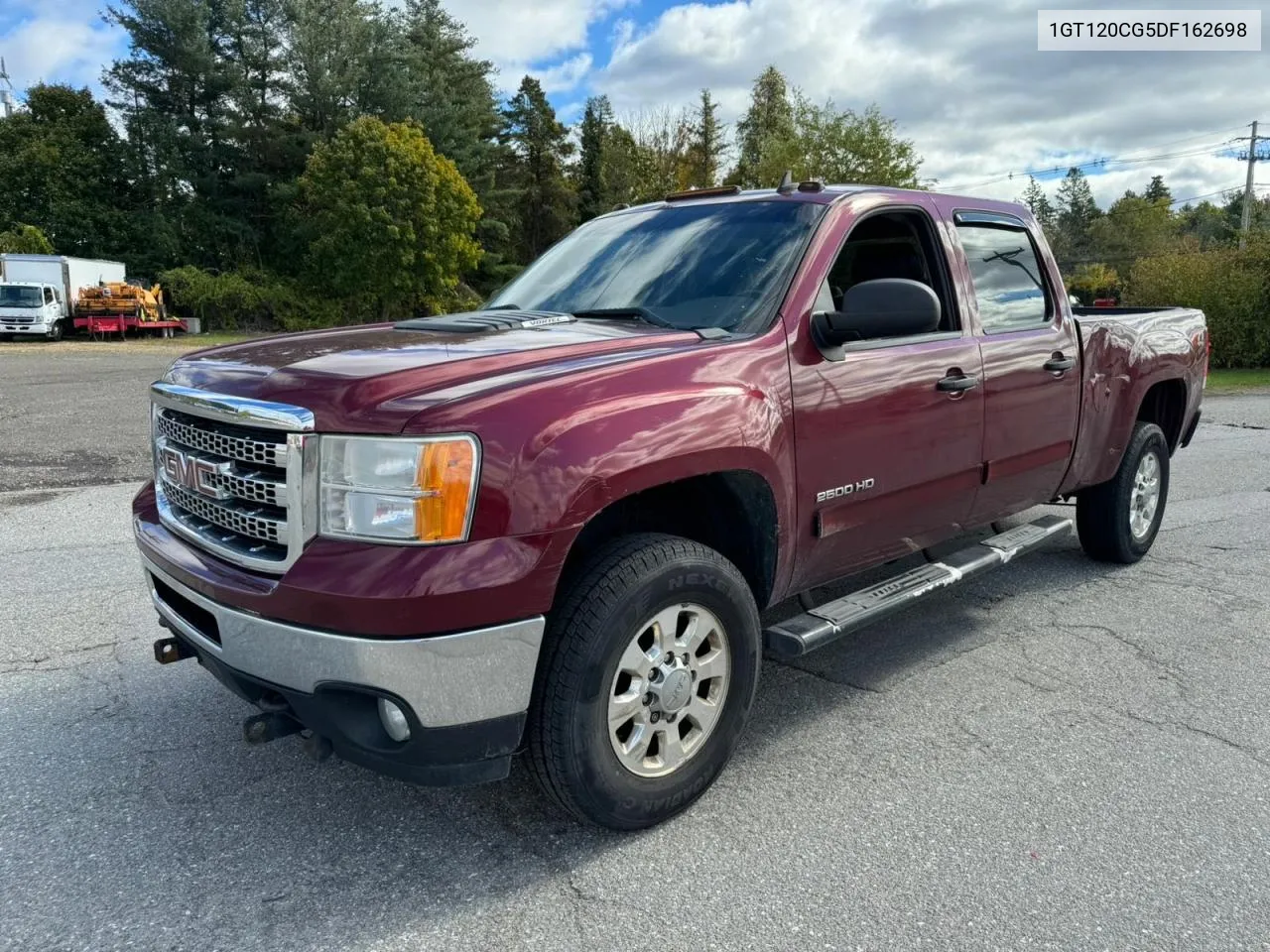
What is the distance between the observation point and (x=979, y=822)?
2.88 metres

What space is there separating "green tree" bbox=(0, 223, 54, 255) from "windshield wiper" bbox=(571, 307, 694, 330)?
50724 mm

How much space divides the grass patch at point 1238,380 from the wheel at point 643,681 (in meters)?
18.2

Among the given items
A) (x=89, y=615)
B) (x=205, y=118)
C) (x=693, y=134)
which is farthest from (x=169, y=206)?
(x=89, y=615)

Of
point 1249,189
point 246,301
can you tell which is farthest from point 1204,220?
point 246,301

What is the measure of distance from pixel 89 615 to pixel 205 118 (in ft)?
170

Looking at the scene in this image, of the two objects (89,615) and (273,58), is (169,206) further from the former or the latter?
(89,615)

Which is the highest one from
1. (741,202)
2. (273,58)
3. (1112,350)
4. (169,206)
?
(273,58)

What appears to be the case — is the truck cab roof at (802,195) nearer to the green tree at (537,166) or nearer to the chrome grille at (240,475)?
the chrome grille at (240,475)

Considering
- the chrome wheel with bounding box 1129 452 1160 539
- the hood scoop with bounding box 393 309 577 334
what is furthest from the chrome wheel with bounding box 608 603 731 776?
the chrome wheel with bounding box 1129 452 1160 539

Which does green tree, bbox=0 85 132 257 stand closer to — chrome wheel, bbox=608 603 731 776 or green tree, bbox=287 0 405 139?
green tree, bbox=287 0 405 139

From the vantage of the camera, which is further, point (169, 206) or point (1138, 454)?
point (169, 206)

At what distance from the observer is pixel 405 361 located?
274cm

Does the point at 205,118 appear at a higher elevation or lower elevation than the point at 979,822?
higher

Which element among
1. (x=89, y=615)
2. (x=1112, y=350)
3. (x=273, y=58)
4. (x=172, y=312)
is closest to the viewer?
(x=89, y=615)
